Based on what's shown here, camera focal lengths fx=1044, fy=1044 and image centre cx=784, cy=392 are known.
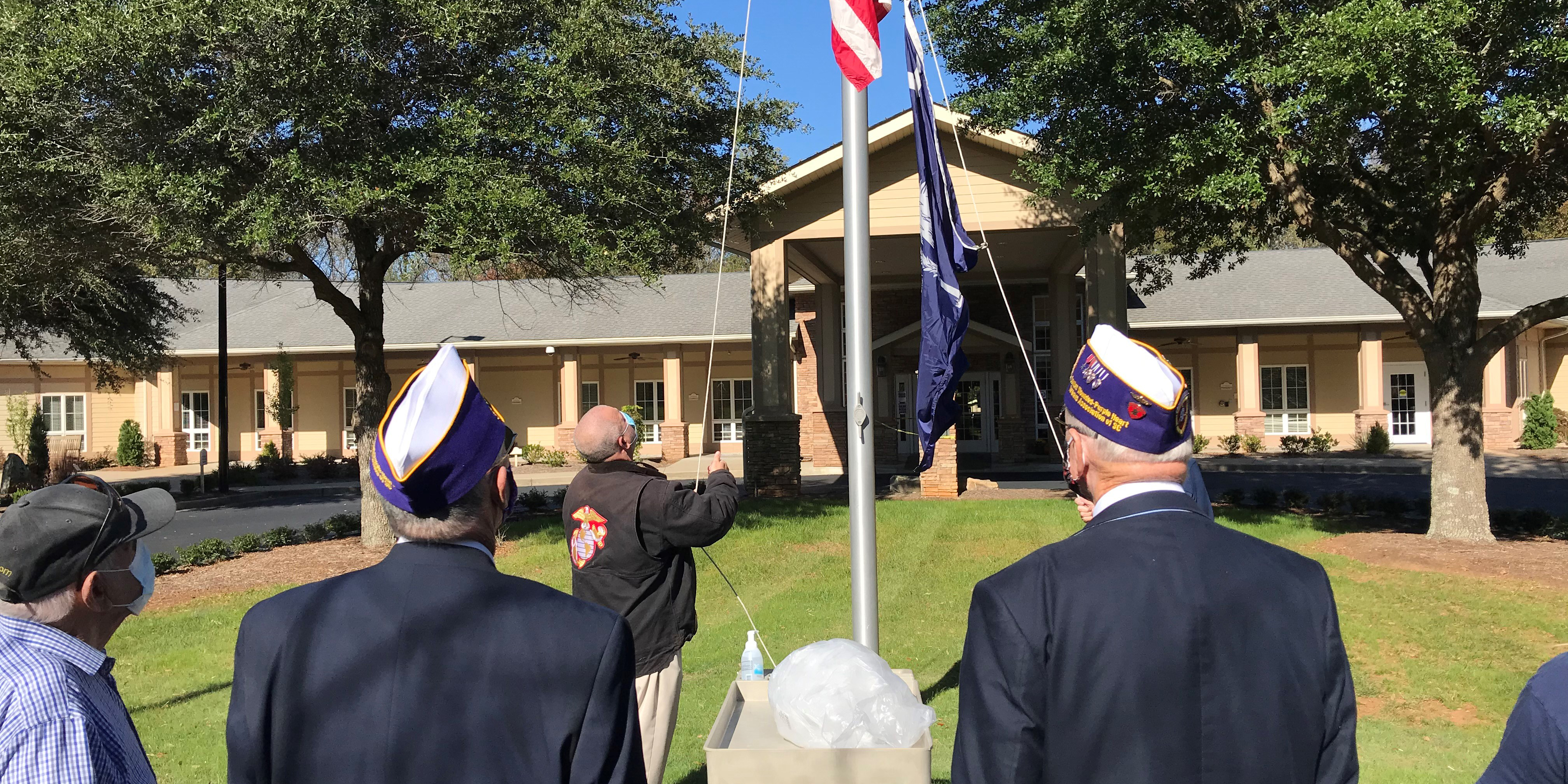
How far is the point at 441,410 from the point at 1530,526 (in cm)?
1653

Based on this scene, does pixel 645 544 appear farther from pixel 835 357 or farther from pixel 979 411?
pixel 979 411

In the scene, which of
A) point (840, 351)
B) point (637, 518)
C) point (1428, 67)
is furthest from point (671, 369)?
point (637, 518)

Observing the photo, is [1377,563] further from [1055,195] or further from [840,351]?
[840,351]

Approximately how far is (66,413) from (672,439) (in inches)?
769

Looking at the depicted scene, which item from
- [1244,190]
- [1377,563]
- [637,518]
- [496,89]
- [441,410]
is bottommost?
[1377,563]

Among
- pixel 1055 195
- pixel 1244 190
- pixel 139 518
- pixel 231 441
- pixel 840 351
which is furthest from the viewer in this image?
pixel 231 441

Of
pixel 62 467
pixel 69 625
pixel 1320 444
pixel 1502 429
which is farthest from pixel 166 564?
pixel 1502 429

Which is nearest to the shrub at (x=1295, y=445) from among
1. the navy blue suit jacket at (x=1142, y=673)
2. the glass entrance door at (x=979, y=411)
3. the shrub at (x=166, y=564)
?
the glass entrance door at (x=979, y=411)

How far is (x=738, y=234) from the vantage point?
20.7 metres

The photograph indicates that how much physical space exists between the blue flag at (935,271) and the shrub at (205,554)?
39.2 ft

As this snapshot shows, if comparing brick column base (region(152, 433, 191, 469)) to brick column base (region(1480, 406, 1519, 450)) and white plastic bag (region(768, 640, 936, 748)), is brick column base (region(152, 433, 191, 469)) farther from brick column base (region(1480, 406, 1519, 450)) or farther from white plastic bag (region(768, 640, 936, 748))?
brick column base (region(1480, 406, 1519, 450))

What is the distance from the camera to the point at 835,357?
25.9 metres

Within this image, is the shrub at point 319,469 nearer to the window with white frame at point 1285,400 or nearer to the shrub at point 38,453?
the shrub at point 38,453

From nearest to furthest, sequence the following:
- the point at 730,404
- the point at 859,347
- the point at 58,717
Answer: the point at 58,717 < the point at 859,347 < the point at 730,404
